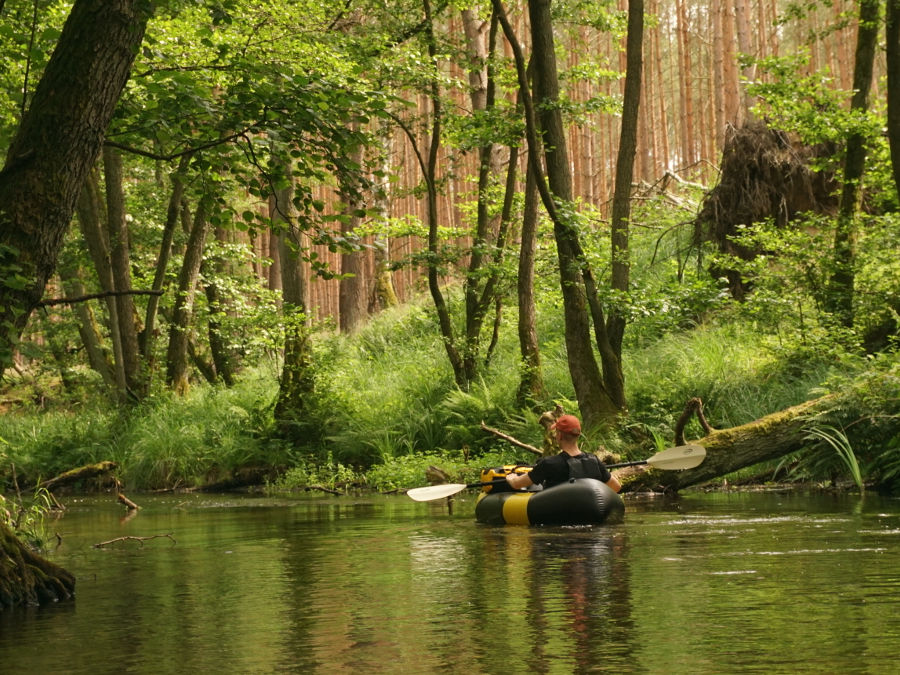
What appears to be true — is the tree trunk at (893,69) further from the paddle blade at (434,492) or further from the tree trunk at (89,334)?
the tree trunk at (89,334)

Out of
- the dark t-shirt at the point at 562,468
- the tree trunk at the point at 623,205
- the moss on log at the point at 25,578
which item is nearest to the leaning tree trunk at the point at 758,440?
the tree trunk at the point at 623,205

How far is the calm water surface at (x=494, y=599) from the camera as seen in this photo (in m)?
5.10

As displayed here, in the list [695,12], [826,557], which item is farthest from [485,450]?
[695,12]

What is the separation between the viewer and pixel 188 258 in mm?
23672

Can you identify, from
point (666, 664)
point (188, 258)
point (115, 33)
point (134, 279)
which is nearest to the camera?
point (666, 664)

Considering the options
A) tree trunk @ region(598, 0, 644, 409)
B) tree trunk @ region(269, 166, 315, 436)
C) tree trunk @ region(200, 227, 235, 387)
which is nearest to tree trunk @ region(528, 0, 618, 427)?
tree trunk @ region(598, 0, 644, 409)

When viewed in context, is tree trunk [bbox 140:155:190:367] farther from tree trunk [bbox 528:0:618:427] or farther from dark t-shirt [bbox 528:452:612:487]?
dark t-shirt [bbox 528:452:612:487]

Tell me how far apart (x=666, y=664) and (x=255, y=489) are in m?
15.6

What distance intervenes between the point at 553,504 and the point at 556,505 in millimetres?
42

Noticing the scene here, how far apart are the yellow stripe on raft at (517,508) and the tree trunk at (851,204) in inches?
267

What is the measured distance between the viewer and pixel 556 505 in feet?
36.2

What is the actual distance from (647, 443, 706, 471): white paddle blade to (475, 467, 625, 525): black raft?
126 centimetres

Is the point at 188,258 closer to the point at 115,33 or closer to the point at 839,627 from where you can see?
the point at 115,33

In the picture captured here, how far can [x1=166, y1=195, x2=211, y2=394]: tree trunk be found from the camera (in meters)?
23.4
